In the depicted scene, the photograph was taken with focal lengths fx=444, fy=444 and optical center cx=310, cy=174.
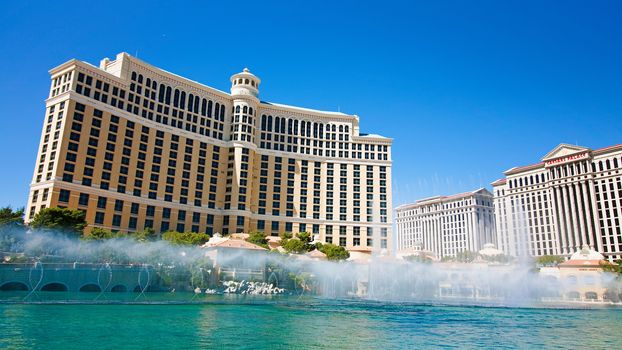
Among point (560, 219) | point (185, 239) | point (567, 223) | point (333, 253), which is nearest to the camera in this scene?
point (185, 239)

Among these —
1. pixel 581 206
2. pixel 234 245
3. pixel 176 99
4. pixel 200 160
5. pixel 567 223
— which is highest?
pixel 176 99

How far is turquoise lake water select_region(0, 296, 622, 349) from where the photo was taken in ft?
73.1

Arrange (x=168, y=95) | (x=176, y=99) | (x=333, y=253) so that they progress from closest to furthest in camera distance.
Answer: (x=333, y=253) → (x=168, y=95) → (x=176, y=99)

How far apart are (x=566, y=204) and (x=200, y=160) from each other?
380 feet

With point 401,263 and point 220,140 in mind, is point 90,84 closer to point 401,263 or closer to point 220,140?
point 220,140

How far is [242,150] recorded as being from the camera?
120 metres

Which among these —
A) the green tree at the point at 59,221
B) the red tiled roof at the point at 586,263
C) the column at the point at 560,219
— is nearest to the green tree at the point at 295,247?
the green tree at the point at 59,221

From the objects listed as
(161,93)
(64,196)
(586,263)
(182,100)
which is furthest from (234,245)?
(586,263)

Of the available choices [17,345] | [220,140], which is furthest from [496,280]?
[220,140]

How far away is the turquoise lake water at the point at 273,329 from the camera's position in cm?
2228

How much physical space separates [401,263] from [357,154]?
64.7m

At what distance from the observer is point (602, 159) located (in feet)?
455

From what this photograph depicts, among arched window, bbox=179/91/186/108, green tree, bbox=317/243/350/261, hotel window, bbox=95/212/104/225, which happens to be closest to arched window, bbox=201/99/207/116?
arched window, bbox=179/91/186/108

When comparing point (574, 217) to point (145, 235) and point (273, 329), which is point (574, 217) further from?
point (273, 329)
